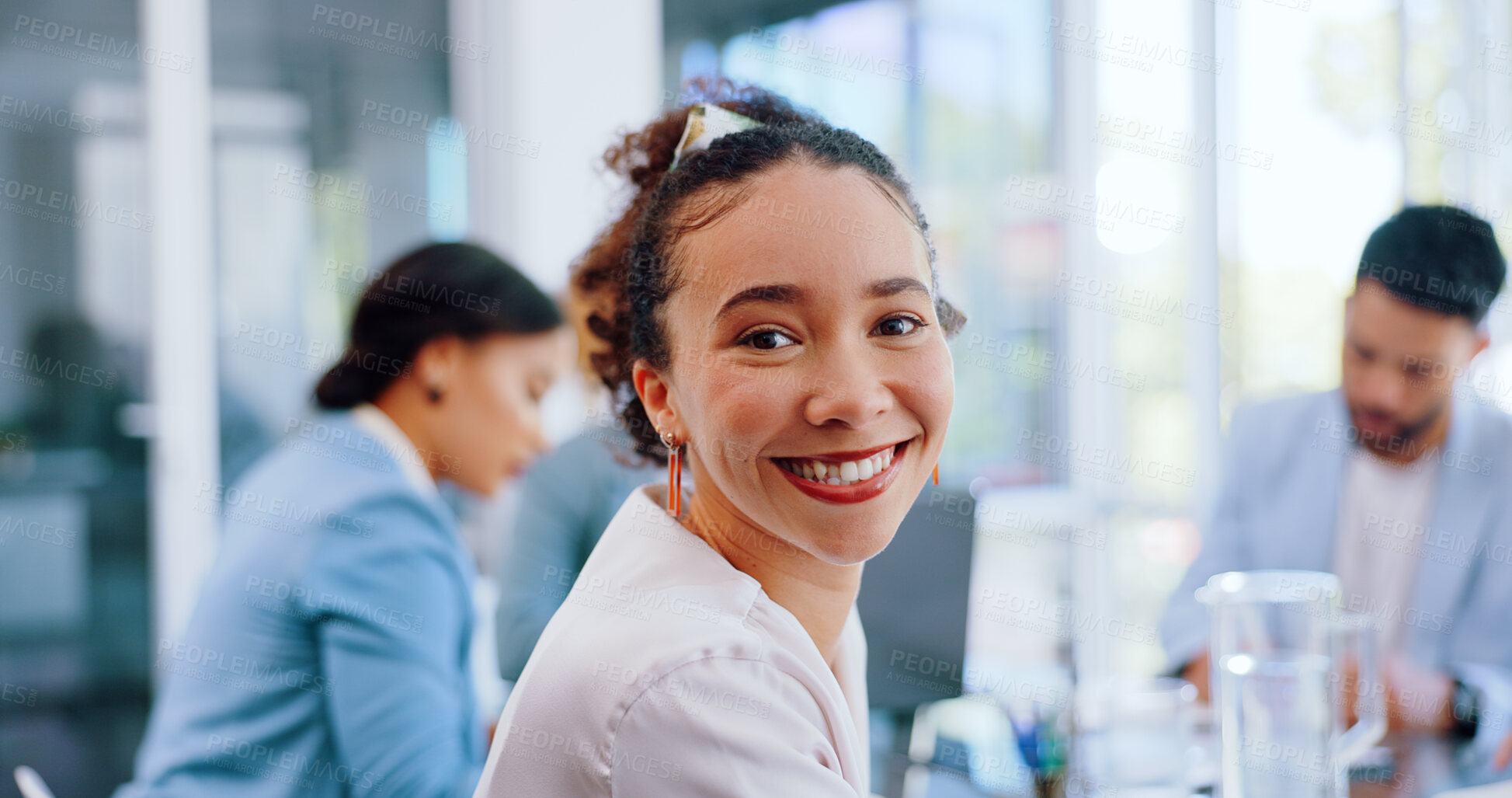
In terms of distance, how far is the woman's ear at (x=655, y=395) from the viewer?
3.06 feet

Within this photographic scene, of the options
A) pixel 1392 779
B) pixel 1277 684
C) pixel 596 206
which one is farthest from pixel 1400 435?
pixel 596 206

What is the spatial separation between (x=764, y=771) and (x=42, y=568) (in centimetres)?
382

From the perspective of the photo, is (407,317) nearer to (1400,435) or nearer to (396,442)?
(396,442)

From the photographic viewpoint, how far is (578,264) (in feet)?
3.92

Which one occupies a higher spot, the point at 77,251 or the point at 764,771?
the point at 77,251

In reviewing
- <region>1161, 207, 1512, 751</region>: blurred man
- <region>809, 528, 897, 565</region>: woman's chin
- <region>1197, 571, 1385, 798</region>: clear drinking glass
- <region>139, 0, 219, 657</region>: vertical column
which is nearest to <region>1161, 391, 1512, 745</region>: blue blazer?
<region>1161, 207, 1512, 751</region>: blurred man

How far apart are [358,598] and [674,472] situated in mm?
736

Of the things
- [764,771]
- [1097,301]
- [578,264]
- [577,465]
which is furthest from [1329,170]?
[764,771]

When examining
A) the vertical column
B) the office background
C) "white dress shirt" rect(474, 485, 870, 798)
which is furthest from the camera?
the vertical column

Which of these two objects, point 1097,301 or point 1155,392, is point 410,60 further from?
point 1155,392

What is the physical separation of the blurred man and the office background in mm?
1113

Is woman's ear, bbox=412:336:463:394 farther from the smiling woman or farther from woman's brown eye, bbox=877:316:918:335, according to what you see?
woman's brown eye, bbox=877:316:918:335

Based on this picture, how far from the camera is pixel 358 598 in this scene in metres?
1.48

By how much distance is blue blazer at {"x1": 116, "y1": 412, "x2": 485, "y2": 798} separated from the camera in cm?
144
